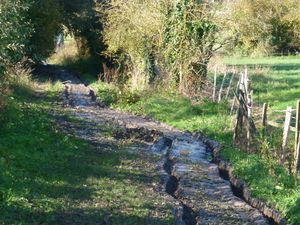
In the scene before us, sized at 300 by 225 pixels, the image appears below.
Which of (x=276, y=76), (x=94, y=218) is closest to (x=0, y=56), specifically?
(x=94, y=218)

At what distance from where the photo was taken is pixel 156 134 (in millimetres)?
19453

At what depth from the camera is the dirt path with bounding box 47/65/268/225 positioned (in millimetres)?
11070

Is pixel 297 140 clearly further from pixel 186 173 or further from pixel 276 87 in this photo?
pixel 276 87

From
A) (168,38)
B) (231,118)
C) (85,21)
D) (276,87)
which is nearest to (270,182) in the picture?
(231,118)

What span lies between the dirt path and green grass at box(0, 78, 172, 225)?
46cm

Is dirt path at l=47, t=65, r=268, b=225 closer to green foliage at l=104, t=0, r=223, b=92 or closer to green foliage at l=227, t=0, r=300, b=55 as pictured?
green foliage at l=104, t=0, r=223, b=92

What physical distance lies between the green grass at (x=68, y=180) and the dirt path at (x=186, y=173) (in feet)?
1.50

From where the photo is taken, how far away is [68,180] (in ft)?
40.2

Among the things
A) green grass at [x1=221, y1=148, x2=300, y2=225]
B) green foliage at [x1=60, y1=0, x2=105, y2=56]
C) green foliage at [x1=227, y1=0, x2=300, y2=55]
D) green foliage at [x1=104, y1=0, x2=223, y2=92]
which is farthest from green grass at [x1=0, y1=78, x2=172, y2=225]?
green foliage at [x1=227, y1=0, x2=300, y2=55]

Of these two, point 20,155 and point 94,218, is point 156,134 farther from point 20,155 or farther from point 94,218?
point 94,218

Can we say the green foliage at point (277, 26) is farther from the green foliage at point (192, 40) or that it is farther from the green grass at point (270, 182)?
the green grass at point (270, 182)

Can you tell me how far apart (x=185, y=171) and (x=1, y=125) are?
5101 mm

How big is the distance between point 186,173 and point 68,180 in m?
3.23

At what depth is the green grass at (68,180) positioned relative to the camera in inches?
401
